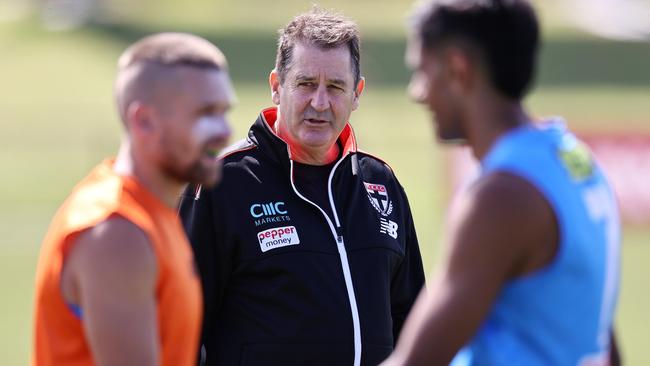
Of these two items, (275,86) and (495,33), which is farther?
(275,86)

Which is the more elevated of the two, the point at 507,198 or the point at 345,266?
the point at 507,198

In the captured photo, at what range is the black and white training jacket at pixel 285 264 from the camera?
16.9ft

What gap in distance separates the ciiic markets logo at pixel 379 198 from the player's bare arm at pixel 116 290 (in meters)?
1.92

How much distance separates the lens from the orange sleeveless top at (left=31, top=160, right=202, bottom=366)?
12.4 feet

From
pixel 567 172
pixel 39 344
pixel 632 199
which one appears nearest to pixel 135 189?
pixel 39 344

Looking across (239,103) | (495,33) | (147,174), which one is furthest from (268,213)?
(239,103)

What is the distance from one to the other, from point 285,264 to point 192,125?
1415 mm

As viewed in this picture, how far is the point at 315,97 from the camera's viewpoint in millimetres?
5457

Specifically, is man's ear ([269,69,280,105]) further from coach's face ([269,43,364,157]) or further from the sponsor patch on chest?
the sponsor patch on chest

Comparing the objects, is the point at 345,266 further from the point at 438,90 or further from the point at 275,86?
the point at 438,90

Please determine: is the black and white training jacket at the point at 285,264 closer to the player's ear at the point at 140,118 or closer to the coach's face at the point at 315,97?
the coach's face at the point at 315,97

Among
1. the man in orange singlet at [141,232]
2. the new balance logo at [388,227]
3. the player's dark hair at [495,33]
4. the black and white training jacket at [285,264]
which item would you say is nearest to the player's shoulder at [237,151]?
the black and white training jacket at [285,264]

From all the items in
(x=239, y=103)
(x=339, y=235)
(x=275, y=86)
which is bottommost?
(x=239, y=103)

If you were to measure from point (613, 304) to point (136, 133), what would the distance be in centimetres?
146
